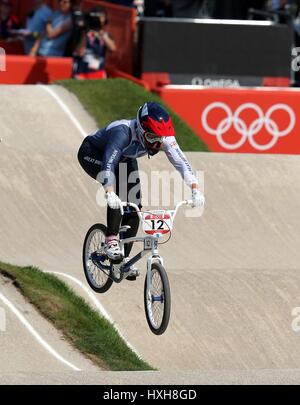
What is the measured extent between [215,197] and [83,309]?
15.1 feet

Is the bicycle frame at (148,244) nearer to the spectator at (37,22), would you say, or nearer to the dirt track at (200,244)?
the dirt track at (200,244)

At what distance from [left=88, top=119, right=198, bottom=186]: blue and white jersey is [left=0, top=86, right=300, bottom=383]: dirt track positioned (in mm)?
2122

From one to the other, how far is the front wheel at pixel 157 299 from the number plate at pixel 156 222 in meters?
0.36

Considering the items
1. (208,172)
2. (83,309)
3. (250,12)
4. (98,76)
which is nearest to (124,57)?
(98,76)

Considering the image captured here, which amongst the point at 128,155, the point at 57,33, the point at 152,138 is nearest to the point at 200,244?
the point at 128,155

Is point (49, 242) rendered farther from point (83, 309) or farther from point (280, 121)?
point (280, 121)

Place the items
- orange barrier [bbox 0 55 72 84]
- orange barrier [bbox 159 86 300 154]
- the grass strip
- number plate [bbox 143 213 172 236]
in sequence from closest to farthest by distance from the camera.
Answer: number plate [bbox 143 213 172 236] → the grass strip → orange barrier [bbox 159 86 300 154] → orange barrier [bbox 0 55 72 84]

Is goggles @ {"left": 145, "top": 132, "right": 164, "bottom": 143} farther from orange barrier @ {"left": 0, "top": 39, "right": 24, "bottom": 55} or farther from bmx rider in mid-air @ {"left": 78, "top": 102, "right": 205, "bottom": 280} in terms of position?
orange barrier @ {"left": 0, "top": 39, "right": 24, "bottom": 55}

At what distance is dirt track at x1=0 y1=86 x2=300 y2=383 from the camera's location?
45.9ft

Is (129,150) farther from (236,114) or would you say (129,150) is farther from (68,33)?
(68,33)

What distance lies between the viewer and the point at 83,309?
14203mm

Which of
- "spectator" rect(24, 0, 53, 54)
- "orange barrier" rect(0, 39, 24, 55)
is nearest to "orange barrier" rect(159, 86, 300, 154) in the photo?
"spectator" rect(24, 0, 53, 54)

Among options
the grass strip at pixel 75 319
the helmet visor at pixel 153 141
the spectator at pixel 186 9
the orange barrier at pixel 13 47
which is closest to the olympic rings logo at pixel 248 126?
the spectator at pixel 186 9

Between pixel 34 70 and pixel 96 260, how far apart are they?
11.4m
